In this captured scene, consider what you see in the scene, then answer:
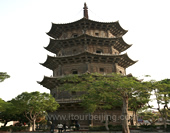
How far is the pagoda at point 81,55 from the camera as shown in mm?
25781

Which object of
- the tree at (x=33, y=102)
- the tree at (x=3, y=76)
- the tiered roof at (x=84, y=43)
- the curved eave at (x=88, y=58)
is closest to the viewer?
the tree at (x=3, y=76)

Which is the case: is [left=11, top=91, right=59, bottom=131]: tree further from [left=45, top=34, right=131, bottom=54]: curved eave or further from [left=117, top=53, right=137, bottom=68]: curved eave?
[left=117, top=53, right=137, bottom=68]: curved eave

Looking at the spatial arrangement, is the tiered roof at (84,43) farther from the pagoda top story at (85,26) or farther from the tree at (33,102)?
the tree at (33,102)

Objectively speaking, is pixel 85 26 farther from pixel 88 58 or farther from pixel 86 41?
pixel 88 58

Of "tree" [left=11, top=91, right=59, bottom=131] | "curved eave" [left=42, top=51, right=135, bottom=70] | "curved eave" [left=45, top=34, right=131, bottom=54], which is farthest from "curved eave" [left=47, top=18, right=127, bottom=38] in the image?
"tree" [left=11, top=91, right=59, bottom=131]

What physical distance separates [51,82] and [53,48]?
29.5 feet

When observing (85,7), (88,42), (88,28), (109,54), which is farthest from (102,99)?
(85,7)

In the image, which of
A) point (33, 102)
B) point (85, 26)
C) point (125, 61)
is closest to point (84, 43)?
point (85, 26)

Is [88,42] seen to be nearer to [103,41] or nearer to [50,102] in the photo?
[103,41]

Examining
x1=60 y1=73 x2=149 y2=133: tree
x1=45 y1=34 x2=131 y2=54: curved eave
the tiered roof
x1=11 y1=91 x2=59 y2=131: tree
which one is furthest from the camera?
x1=45 y1=34 x2=131 y2=54: curved eave

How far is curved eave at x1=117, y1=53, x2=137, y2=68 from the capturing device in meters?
29.6

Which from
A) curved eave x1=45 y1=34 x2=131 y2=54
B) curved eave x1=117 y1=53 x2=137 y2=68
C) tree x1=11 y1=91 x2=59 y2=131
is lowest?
tree x1=11 y1=91 x2=59 y2=131

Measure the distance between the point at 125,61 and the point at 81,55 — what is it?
29.4 feet

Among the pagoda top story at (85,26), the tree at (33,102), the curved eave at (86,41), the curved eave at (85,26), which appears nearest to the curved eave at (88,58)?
the curved eave at (86,41)
